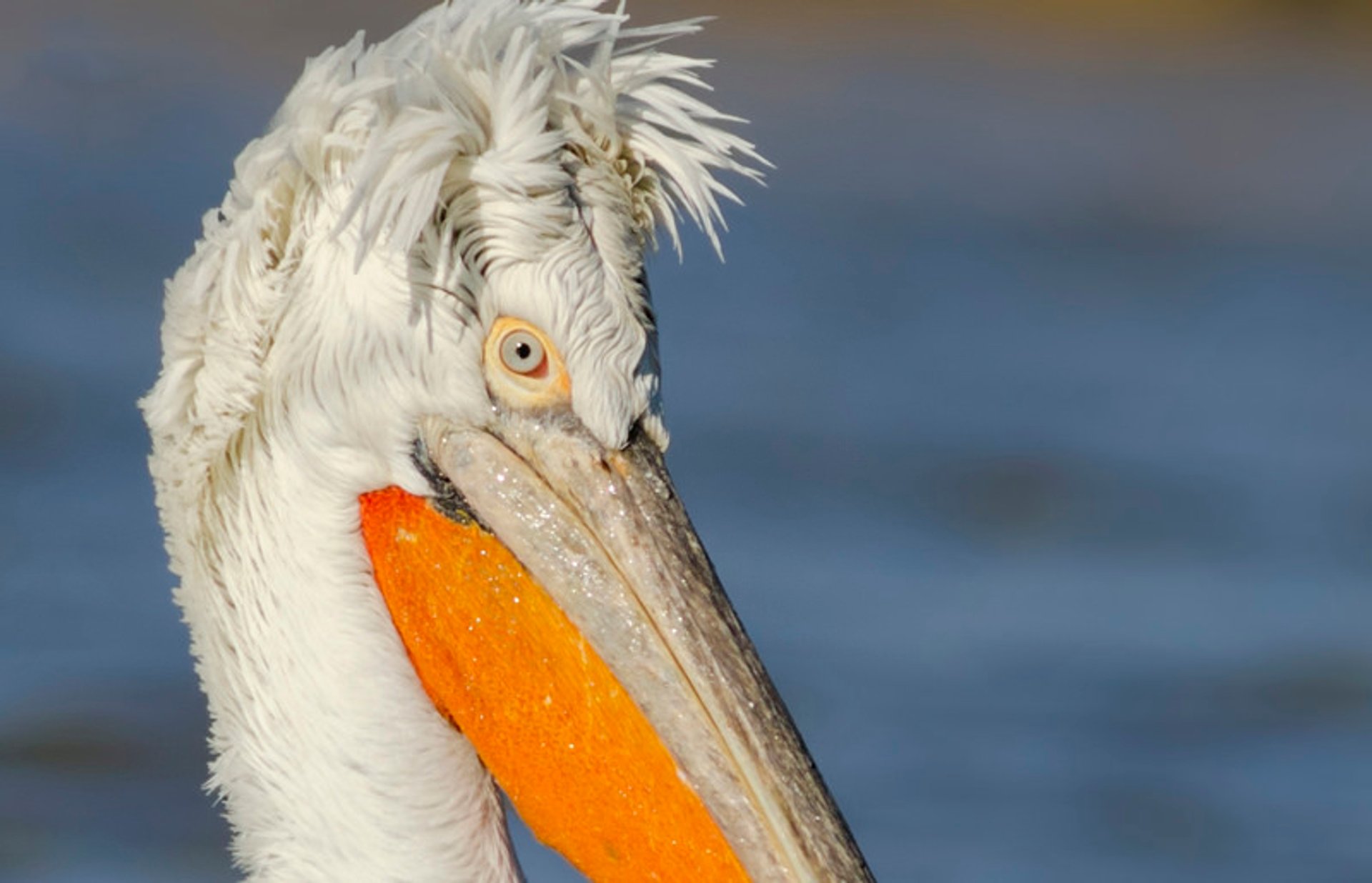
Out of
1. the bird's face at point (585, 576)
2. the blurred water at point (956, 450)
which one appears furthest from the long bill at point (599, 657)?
the blurred water at point (956, 450)

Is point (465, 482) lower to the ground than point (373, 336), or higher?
lower

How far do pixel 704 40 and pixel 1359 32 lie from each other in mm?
4789

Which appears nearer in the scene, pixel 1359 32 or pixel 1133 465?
pixel 1133 465

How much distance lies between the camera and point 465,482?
11.2ft

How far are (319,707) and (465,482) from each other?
0.47 meters

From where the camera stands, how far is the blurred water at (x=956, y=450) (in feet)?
29.0

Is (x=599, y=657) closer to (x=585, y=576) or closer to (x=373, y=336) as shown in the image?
(x=585, y=576)

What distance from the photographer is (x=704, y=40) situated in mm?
15055

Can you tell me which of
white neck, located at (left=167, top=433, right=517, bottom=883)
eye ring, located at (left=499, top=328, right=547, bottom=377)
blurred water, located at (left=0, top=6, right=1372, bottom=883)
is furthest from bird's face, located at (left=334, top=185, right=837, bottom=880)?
blurred water, located at (left=0, top=6, right=1372, bottom=883)

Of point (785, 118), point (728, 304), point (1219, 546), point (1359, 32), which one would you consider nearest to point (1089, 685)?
point (1219, 546)

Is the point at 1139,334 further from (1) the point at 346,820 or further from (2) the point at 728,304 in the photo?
(1) the point at 346,820

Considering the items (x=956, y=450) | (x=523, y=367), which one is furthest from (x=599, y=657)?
(x=956, y=450)

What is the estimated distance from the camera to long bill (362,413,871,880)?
3285 mm

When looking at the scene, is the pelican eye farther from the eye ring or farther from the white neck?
the white neck
